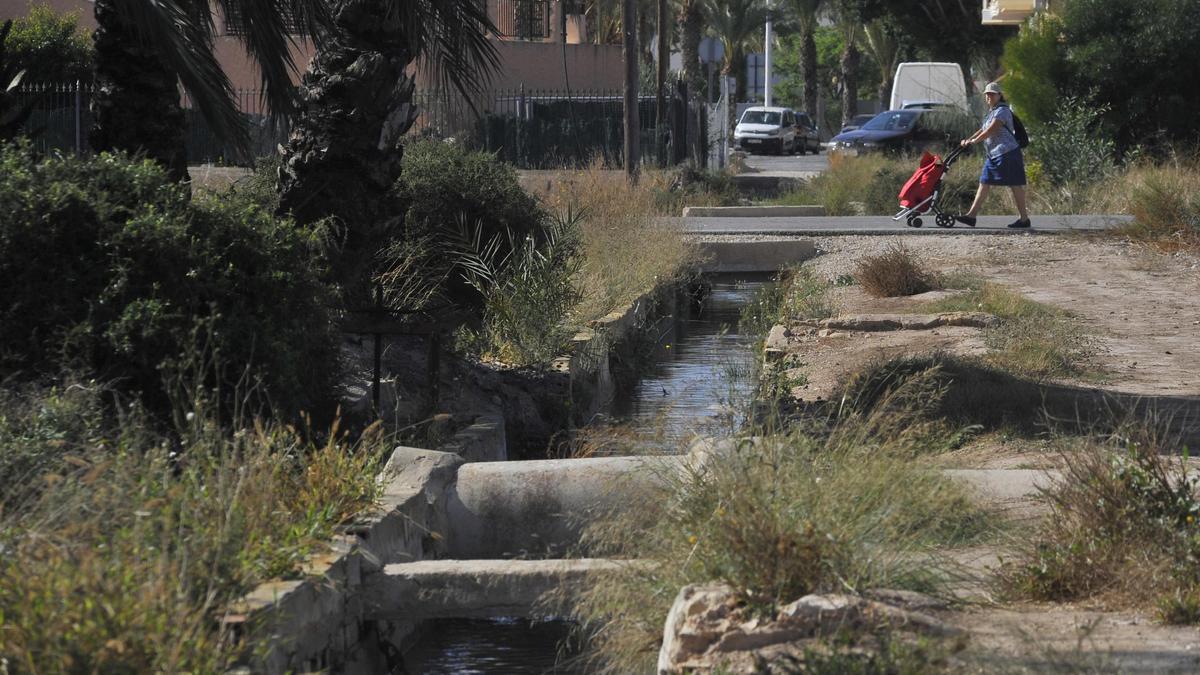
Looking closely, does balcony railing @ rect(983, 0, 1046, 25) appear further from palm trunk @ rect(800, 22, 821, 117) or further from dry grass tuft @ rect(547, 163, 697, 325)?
palm trunk @ rect(800, 22, 821, 117)

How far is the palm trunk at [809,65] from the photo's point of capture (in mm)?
62562

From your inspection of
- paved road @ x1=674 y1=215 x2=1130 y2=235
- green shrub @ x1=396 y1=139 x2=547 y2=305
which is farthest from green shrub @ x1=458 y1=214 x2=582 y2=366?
paved road @ x1=674 y1=215 x2=1130 y2=235

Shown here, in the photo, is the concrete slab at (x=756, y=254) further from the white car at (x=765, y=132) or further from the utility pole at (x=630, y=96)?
the white car at (x=765, y=132)

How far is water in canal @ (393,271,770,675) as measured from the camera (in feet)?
21.5

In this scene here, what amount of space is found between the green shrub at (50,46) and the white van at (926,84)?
2571cm

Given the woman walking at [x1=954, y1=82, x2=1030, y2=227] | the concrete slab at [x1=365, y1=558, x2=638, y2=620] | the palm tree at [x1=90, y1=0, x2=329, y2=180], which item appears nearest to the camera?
the concrete slab at [x1=365, y1=558, x2=638, y2=620]

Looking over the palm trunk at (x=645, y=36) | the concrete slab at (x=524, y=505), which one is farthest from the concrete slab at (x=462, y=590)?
the palm trunk at (x=645, y=36)

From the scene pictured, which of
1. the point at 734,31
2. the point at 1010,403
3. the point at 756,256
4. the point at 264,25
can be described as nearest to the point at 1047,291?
the point at 756,256

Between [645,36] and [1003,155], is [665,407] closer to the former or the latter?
[1003,155]

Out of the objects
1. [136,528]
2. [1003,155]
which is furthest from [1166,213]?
[136,528]

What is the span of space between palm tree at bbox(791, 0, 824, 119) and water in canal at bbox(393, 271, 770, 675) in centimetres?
4276

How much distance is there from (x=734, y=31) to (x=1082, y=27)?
4042cm

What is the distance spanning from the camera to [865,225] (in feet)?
68.3

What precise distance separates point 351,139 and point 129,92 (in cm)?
140
